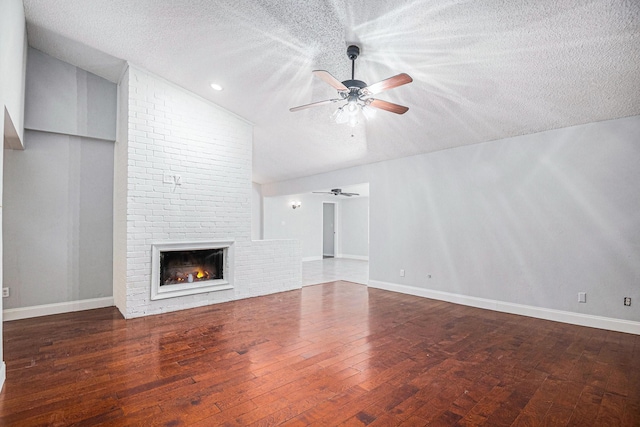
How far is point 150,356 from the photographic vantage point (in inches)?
112

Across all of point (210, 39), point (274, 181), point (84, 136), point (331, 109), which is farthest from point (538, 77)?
point (274, 181)

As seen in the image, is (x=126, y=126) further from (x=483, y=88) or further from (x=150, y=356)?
Result: (x=483, y=88)

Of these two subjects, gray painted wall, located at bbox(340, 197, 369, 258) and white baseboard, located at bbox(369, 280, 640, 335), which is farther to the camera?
gray painted wall, located at bbox(340, 197, 369, 258)

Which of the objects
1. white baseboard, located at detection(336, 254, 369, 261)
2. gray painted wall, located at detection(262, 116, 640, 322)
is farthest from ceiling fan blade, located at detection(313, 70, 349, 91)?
white baseboard, located at detection(336, 254, 369, 261)

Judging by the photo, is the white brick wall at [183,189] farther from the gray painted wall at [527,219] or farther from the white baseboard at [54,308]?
the gray painted wall at [527,219]

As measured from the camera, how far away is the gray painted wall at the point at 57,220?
13.2ft

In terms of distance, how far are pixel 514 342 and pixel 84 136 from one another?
19.9 ft

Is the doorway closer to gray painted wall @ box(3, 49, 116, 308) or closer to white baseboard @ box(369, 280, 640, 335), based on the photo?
white baseboard @ box(369, 280, 640, 335)

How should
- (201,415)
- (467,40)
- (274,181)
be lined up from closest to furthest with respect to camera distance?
(201,415), (467,40), (274,181)

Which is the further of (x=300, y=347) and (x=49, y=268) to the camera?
(x=49, y=268)

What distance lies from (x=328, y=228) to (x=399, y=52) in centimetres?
905

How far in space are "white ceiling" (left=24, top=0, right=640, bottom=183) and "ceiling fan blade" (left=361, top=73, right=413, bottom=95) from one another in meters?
0.53

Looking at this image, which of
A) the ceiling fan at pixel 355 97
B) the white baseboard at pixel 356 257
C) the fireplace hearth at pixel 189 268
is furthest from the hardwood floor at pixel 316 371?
the white baseboard at pixel 356 257

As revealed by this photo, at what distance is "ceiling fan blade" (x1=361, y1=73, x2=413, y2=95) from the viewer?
247cm
